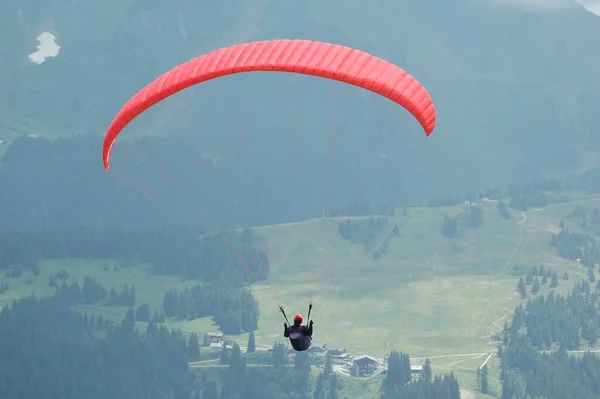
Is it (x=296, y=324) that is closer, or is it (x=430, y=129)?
(x=296, y=324)

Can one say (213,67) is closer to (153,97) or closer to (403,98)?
(153,97)

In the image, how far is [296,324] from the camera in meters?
66.7

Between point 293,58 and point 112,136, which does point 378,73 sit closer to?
point 293,58

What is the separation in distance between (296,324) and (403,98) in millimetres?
11451

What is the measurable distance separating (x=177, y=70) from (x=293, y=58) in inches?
250

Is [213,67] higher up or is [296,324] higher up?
[213,67]

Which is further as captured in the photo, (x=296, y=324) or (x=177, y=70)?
(x=177, y=70)

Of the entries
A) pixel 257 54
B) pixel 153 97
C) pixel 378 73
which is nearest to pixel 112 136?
pixel 153 97

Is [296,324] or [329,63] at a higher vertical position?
[329,63]

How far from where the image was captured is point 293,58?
69750 millimetres

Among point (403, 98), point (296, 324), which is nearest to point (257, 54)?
point (403, 98)

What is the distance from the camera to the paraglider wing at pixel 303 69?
68.8 meters

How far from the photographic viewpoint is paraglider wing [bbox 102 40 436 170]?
68812mm

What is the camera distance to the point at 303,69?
68.3 m
